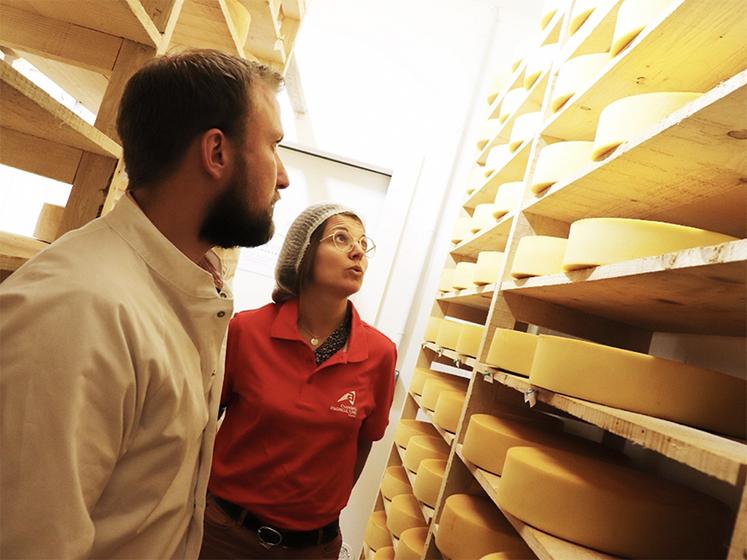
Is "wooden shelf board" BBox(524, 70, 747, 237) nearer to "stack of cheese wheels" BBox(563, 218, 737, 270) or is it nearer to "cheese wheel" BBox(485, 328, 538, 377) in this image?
"stack of cheese wheels" BBox(563, 218, 737, 270)

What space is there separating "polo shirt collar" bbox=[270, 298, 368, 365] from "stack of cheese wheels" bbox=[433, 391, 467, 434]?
1.54 feet

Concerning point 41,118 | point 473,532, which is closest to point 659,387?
point 473,532

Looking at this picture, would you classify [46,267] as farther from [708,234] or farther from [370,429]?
[370,429]

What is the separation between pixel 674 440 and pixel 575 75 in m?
1.27

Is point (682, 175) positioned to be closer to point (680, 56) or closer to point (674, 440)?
point (680, 56)

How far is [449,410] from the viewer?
1991mm

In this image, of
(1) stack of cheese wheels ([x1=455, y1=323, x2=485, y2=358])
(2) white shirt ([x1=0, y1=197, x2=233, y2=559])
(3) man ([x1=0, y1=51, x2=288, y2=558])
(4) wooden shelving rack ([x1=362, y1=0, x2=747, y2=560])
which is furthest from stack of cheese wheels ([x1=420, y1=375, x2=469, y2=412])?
(2) white shirt ([x1=0, y1=197, x2=233, y2=559])

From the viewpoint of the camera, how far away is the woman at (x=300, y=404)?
153 cm

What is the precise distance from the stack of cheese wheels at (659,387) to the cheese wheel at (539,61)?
1.35m

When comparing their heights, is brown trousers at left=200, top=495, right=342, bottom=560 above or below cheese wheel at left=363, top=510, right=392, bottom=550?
above

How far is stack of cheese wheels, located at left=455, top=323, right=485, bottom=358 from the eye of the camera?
77.1 inches

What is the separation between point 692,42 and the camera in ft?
3.60

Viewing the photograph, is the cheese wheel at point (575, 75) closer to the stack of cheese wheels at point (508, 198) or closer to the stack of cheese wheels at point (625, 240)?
the stack of cheese wheels at point (508, 198)

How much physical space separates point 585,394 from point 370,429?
0.93 meters
